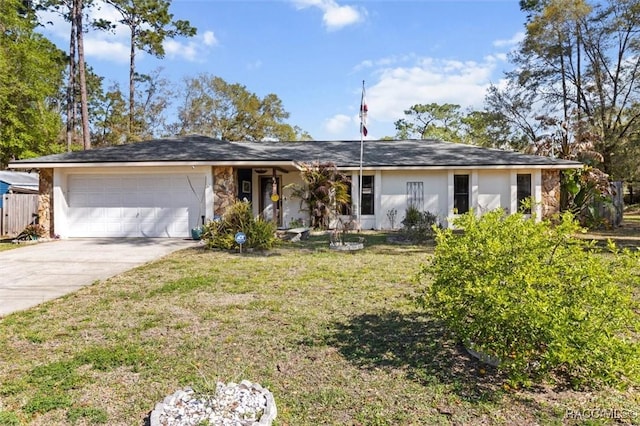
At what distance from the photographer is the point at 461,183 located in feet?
49.6

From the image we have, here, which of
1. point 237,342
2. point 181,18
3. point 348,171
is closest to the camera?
point 237,342

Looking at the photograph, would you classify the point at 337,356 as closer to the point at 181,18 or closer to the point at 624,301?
the point at 624,301

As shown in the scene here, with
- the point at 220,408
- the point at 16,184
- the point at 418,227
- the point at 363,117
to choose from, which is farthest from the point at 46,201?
the point at 220,408

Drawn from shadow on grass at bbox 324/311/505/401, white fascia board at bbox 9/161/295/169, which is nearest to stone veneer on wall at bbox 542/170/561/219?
white fascia board at bbox 9/161/295/169

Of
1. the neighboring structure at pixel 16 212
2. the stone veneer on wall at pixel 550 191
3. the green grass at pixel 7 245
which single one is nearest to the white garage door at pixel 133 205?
the green grass at pixel 7 245

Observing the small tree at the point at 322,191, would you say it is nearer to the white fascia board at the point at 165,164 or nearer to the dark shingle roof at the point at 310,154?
the white fascia board at the point at 165,164

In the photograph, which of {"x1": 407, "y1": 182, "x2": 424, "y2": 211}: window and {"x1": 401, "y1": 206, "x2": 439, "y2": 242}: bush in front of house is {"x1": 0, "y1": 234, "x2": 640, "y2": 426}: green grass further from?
{"x1": 407, "y1": 182, "x2": 424, "y2": 211}: window

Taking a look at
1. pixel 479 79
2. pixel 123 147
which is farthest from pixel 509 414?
pixel 479 79

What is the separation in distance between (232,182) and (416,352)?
32.9ft

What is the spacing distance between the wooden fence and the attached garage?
8.68 ft

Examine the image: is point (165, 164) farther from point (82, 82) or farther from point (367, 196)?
point (82, 82)

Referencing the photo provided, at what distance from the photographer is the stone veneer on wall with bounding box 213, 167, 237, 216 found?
1257 cm

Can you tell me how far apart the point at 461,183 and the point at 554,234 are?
1226 cm

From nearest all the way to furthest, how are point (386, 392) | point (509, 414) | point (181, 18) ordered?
point (509, 414) → point (386, 392) → point (181, 18)
